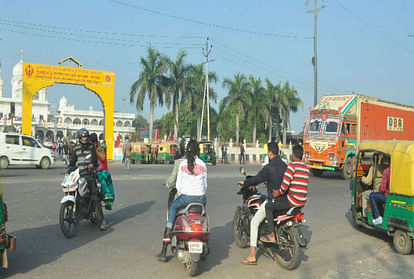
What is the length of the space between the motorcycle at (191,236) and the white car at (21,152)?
61.3 ft

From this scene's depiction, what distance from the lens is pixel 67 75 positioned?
3328 centimetres

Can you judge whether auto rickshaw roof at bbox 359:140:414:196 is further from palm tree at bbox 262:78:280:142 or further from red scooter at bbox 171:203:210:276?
palm tree at bbox 262:78:280:142

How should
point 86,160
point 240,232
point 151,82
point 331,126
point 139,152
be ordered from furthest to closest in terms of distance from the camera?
point 151,82, point 139,152, point 331,126, point 86,160, point 240,232

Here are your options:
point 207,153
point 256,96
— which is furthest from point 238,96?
point 207,153

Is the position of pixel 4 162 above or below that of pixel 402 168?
below

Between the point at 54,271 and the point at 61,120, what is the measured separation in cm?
9757

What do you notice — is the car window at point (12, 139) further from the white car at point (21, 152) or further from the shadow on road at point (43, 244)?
the shadow on road at point (43, 244)

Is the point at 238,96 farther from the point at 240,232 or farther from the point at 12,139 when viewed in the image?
the point at 240,232

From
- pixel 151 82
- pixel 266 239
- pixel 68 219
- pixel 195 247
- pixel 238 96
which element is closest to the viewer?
pixel 195 247

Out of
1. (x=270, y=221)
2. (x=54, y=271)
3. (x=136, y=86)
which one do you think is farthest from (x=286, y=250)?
(x=136, y=86)

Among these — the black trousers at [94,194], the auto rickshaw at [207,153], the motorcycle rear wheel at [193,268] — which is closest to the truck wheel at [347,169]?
the auto rickshaw at [207,153]

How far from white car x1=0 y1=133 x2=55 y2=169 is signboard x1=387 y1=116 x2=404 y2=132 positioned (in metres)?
18.3

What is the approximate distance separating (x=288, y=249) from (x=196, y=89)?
134 ft

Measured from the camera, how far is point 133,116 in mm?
101062
